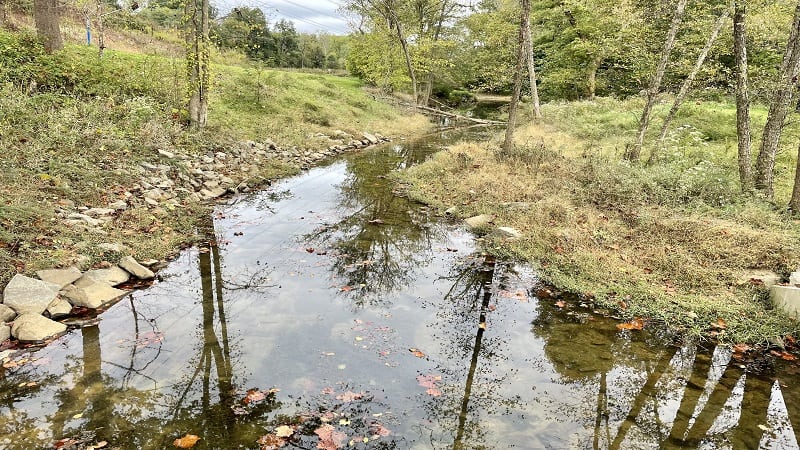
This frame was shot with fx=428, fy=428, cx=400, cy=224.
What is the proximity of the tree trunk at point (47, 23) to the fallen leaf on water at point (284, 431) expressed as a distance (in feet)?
44.4

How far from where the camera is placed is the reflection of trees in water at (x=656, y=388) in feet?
13.4

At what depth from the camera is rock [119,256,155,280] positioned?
6469mm

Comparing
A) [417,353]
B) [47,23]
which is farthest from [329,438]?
[47,23]

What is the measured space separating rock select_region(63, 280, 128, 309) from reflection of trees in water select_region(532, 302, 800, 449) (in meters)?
5.85

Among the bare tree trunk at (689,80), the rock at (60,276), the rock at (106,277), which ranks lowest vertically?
the rock at (106,277)

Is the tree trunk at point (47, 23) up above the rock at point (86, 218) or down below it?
above

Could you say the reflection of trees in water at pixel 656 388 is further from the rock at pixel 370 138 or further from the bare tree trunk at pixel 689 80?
the rock at pixel 370 138

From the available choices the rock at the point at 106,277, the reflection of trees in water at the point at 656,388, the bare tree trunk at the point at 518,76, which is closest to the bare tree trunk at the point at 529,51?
the bare tree trunk at the point at 518,76

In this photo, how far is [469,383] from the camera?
4.73 metres

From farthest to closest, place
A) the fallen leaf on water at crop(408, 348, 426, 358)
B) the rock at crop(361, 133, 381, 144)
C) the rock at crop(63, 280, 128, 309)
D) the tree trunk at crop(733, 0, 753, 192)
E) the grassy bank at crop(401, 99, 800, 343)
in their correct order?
the rock at crop(361, 133, 381, 144)
the tree trunk at crop(733, 0, 753, 192)
the grassy bank at crop(401, 99, 800, 343)
the rock at crop(63, 280, 128, 309)
the fallen leaf on water at crop(408, 348, 426, 358)

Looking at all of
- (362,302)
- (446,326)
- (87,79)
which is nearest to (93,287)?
(362,302)

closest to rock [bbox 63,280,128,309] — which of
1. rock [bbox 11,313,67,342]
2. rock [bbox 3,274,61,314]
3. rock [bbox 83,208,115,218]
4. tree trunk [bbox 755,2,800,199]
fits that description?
rock [bbox 3,274,61,314]

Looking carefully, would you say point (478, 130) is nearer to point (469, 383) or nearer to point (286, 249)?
point (286, 249)

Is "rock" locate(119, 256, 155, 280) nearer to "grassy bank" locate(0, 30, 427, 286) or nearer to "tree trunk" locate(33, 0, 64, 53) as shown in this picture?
"grassy bank" locate(0, 30, 427, 286)
